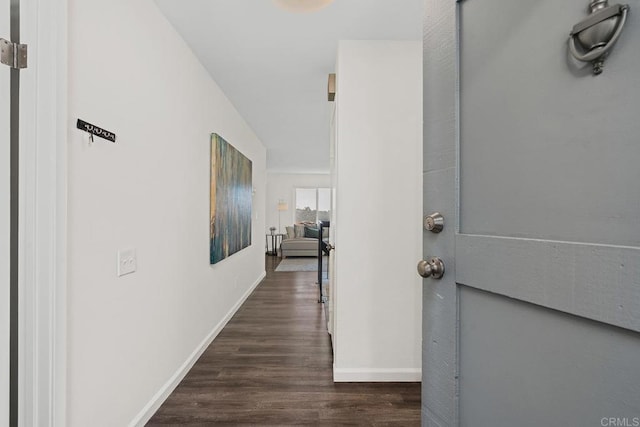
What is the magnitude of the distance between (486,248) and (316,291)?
4.19 metres

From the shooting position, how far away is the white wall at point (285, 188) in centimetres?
1025

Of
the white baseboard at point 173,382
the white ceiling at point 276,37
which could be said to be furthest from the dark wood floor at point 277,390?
the white ceiling at point 276,37

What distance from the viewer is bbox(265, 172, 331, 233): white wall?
10.2 m

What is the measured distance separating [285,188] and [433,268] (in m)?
9.51

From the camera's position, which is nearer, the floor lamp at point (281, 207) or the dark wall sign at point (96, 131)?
the dark wall sign at point (96, 131)

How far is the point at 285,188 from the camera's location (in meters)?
10.3

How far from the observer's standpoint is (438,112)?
97cm

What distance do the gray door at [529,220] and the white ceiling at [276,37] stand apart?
1163 millimetres

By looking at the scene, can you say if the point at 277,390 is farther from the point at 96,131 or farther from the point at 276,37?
the point at 276,37

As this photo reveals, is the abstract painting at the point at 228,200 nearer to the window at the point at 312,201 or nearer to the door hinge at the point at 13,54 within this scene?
the door hinge at the point at 13,54

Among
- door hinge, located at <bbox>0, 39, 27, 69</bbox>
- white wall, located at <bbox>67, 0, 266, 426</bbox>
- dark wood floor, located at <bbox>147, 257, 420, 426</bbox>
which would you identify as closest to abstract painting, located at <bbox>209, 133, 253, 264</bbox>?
white wall, located at <bbox>67, 0, 266, 426</bbox>

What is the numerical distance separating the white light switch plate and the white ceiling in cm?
143

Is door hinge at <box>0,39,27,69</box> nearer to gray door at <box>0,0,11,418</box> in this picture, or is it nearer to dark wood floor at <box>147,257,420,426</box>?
gray door at <box>0,0,11,418</box>

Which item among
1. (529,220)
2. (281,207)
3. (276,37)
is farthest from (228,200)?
(281,207)
